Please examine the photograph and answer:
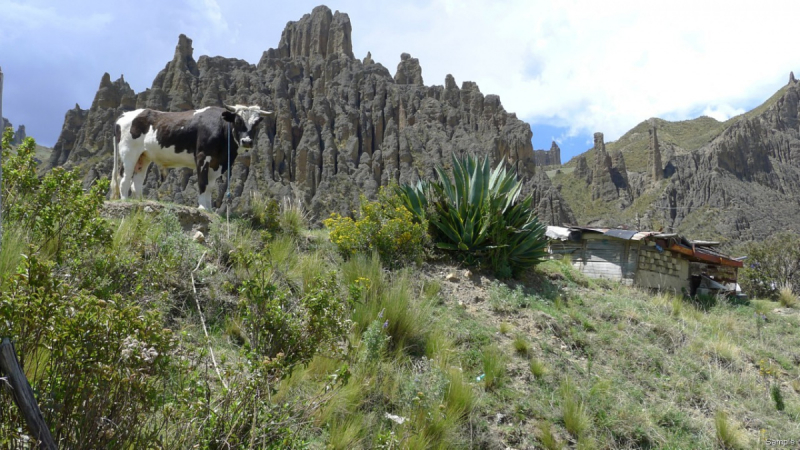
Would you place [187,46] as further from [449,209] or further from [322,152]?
[449,209]

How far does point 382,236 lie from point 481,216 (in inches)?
74.4

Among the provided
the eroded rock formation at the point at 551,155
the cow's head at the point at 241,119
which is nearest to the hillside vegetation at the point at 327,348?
the cow's head at the point at 241,119

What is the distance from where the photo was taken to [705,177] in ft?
332

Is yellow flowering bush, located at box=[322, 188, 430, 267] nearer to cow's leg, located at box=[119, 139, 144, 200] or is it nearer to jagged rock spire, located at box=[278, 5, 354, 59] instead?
cow's leg, located at box=[119, 139, 144, 200]

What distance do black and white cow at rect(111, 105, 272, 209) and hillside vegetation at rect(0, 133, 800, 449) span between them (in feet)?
3.51

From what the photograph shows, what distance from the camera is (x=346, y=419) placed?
3893 millimetres

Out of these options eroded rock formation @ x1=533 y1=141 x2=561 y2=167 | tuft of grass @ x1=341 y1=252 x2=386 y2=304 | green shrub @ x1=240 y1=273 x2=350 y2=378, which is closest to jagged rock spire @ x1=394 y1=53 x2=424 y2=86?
eroded rock formation @ x1=533 y1=141 x2=561 y2=167

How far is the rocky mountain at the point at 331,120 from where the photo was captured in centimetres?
8581

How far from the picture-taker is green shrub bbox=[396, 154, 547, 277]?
27.5 ft

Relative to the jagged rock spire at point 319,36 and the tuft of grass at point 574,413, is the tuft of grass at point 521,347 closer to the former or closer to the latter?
the tuft of grass at point 574,413

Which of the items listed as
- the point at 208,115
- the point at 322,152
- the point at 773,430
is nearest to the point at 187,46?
the point at 322,152

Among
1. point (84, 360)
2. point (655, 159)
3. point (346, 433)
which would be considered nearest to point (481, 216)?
point (346, 433)

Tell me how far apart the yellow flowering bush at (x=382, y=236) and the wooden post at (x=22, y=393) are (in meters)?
5.28

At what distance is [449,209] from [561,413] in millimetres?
4497
